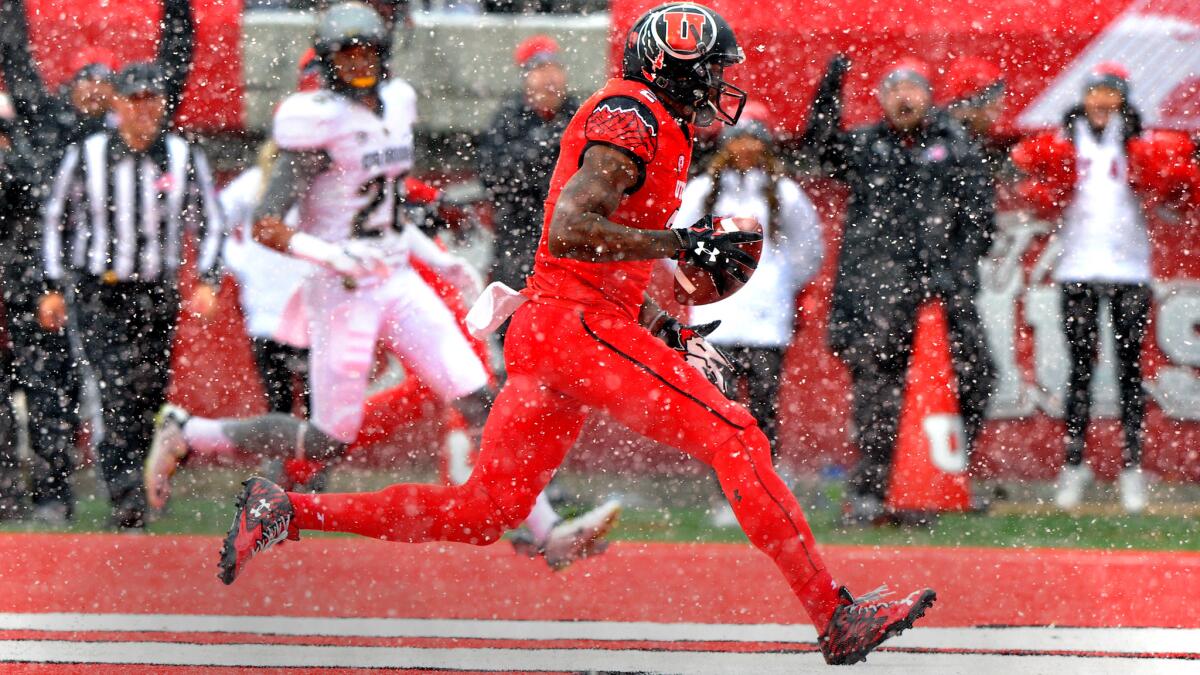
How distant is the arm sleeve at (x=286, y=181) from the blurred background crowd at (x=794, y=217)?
0.39 meters

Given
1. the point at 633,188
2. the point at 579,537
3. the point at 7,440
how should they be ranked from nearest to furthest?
1. the point at 633,188
2. the point at 579,537
3. the point at 7,440

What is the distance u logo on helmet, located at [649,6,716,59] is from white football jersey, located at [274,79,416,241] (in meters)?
2.05

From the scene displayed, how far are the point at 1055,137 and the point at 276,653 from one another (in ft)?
14.3

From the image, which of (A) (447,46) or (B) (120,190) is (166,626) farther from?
(A) (447,46)

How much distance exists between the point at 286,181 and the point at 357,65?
48 centimetres

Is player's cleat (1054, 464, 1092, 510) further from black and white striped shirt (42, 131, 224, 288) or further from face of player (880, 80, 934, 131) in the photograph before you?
black and white striped shirt (42, 131, 224, 288)

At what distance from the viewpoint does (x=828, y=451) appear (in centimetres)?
827

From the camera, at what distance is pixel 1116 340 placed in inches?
295

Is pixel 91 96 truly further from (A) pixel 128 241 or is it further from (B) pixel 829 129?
(B) pixel 829 129

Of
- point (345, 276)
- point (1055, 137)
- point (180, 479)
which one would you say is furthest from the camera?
point (180, 479)

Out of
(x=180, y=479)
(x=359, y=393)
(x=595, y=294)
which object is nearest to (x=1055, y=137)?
(x=359, y=393)

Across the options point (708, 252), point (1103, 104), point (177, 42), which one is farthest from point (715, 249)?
point (177, 42)

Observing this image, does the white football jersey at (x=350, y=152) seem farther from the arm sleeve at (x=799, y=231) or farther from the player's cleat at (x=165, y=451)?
the arm sleeve at (x=799, y=231)

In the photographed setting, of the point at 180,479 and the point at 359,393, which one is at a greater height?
the point at 359,393
